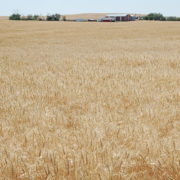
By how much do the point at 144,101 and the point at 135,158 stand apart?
6.90ft

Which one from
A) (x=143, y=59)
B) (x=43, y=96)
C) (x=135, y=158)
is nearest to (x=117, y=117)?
(x=135, y=158)

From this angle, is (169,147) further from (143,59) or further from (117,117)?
(143,59)

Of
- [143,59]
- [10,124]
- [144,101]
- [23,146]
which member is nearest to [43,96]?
[10,124]

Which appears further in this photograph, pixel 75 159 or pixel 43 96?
pixel 43 96

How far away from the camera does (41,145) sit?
2398mm

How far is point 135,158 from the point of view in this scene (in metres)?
2.21

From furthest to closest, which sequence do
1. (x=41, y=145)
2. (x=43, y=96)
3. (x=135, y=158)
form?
(x=43, y=96), (x=41, y=145), (x=135, y=158)

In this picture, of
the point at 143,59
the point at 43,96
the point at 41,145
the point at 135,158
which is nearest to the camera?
the point at 135,158

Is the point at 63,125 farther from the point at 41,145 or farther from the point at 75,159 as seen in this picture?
the point at 75,159

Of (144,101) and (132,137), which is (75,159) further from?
(144,101)

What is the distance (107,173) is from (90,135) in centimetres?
65

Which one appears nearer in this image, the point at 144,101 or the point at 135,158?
the point at 135,158

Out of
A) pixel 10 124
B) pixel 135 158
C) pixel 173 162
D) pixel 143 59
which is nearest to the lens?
pixel 173 162

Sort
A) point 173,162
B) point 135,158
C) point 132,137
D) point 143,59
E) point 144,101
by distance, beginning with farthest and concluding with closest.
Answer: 1. point 143,59
2. point 144,101
3. point 132,137
4. point 135,158
5. point 173,162
